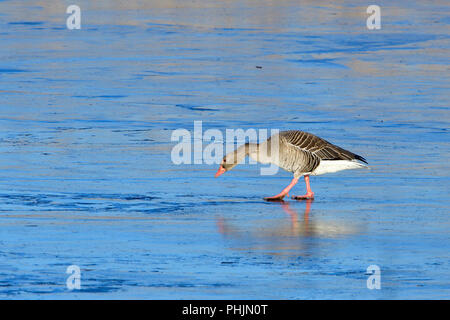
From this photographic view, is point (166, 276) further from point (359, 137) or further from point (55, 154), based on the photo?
point (359, 137)

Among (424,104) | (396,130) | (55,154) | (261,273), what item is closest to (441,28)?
(424,104)

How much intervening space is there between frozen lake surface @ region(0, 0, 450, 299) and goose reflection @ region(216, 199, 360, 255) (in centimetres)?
3

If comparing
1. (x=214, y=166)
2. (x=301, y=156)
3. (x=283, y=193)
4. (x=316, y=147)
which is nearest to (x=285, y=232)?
(x=283, y=193)

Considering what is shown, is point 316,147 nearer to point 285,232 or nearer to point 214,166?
point 214,166

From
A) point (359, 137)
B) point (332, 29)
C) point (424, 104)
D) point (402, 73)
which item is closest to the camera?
point (359, 137)

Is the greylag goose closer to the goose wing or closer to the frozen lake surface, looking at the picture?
the goose wing

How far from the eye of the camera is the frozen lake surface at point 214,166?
28.6 feet

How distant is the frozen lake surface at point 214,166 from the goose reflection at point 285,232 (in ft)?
0.09

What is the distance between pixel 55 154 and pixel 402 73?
911 centimetres

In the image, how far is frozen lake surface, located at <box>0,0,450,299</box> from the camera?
8711 mm

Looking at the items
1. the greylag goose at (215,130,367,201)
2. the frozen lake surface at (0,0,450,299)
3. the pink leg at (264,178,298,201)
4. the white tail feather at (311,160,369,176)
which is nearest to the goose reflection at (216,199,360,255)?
the frozen lake surface at (0,0,450,299)

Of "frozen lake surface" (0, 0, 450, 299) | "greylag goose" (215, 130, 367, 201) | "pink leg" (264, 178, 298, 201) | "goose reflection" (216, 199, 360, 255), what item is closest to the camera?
"frozen lake surface" (0, 0, 450, 299)
